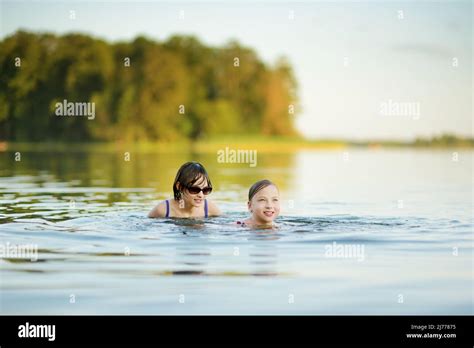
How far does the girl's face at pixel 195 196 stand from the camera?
1220 centimetres

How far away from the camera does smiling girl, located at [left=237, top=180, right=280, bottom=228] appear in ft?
37.2

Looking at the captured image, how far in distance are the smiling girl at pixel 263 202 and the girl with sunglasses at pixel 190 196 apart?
863mm

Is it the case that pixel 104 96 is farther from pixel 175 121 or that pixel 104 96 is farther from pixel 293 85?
pixel 293 85

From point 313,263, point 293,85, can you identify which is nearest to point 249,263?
point 313,263

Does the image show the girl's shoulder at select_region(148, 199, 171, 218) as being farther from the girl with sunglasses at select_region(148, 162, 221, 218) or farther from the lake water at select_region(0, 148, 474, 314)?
the lake water at select_region(0, 148, 474, 314)

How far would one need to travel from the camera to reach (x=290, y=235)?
11461 millimetres

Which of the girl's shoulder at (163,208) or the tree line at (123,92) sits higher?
the tree line at (123,92)

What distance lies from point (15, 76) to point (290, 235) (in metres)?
75.5
